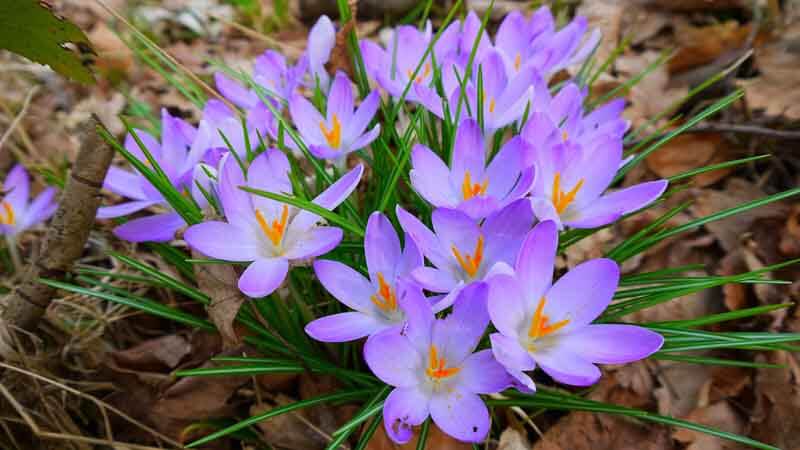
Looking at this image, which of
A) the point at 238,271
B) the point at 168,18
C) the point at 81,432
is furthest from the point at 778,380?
the point at 168,18

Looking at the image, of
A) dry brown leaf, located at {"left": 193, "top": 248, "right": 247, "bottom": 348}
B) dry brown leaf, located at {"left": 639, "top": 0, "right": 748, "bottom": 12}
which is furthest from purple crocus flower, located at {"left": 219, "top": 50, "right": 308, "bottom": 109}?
dry brown leaf, located at {"left": 639, "top": 0, "right": 748, "bottom": 12}

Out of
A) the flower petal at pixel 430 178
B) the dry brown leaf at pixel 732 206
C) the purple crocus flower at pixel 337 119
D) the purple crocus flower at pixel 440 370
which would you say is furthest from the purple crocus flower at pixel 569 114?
the dry brown leaf at pixel 732 206

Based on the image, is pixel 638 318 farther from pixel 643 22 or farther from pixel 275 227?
pixel 643 22

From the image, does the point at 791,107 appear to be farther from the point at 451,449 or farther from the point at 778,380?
the point at 451,449

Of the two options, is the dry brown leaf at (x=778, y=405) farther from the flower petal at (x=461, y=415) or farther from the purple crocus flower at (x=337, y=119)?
the purple crocus flower at (x=337, y=119)

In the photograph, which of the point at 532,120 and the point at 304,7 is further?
the point at 304,7

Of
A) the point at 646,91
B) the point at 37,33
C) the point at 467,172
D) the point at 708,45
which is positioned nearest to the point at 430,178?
the point at 467,172

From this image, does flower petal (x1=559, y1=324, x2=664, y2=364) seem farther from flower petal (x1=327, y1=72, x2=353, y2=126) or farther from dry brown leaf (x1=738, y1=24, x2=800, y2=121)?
dry brown leaf (x1=738, y1=24, x2=800, y2=121)
